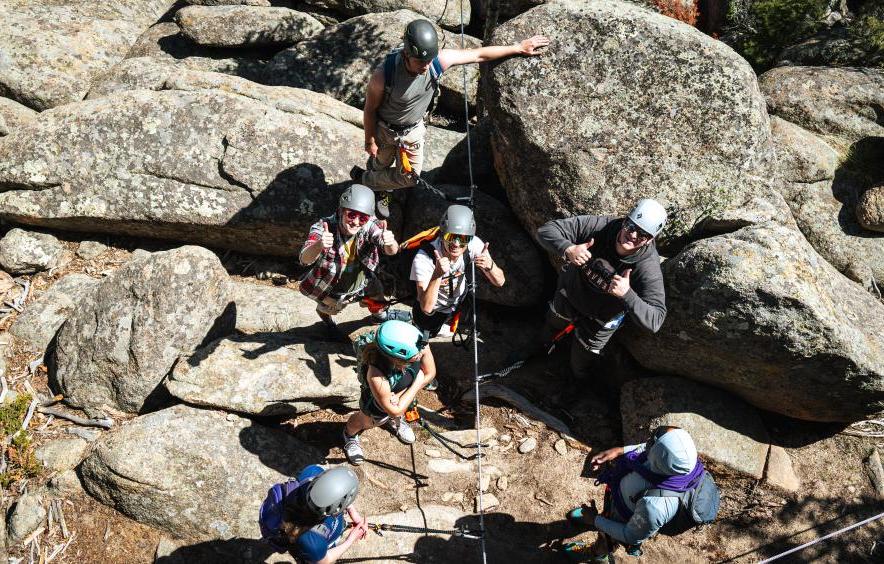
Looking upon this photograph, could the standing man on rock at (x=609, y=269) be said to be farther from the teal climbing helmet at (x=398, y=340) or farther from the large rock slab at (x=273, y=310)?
the large rock slab at (x=273, y=310)

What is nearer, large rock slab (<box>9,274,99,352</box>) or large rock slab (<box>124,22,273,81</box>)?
large rock slab (<box>9,274,99,352</box>)

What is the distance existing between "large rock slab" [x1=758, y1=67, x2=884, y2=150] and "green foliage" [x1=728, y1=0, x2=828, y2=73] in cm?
179

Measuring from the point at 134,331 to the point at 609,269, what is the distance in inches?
273

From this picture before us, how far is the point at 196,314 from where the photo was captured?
8914 millimetres

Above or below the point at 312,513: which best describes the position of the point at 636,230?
above

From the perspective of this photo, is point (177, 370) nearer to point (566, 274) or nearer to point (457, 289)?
point (457, 289)

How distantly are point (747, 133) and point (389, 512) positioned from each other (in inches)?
302

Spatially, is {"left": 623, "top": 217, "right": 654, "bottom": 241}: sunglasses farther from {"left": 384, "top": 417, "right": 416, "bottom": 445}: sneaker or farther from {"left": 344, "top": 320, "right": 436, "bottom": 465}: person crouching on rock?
{"left": 384, "top": 417, "right": 416, "bottom": 445}: sneaker

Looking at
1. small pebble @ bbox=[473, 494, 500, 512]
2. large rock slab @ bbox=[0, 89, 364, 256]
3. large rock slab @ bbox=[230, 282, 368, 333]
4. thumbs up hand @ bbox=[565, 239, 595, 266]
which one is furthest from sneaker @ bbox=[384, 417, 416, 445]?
large rock slab @ bbox=[0, 89, 364, 256]

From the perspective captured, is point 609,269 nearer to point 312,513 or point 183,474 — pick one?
point 312,513

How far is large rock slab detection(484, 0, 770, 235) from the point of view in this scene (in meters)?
8.77

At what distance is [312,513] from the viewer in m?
5.63

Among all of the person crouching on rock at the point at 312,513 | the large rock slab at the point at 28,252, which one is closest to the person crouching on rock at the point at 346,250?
the person crouching on rock at the point at 312,513

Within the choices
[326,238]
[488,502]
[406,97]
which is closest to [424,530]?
[488,502]
